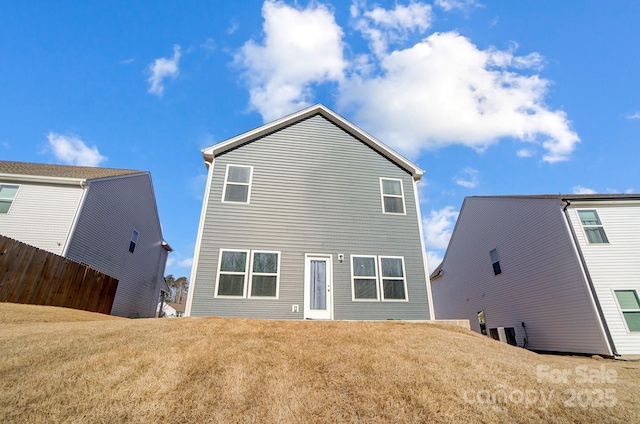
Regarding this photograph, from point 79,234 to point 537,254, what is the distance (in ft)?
70.8

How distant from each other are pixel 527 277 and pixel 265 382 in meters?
15.2

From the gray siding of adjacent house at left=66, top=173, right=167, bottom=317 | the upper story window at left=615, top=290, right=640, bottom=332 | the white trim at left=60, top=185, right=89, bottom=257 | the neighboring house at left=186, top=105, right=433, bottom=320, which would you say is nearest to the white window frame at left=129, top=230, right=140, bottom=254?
the gray siding of adjacent house at left=66, top=173, right=167, bottom=317

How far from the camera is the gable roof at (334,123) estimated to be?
11.9 meters

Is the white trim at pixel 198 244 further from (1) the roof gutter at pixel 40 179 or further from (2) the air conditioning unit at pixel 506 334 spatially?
(2) the air conditioning unit at pixel 506 334

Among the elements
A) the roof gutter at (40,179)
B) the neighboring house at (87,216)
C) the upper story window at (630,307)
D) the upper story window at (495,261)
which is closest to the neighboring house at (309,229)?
the roof gutter at (40,179)

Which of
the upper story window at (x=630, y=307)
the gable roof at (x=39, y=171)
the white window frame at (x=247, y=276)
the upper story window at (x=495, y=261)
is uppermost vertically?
the gable roof at (x=39, y=171)

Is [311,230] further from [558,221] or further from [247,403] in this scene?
[558,221]

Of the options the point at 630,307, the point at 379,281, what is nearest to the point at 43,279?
the point at 379,281

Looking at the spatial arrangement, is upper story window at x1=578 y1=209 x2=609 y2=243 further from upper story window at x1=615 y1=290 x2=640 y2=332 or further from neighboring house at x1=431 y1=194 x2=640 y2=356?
upper story window at x1=615 y1=290 x2=640 y2=332

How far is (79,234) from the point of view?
1347 cm

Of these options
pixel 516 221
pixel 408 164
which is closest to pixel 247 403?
pixel 408 164

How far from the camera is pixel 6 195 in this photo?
13.4 m

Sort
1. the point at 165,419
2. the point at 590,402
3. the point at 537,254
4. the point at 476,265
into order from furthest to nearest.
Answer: the point at 476,265
the point at 537,254
the point at 590,402
the point at 165,419

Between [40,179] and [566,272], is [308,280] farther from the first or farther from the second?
[40,179]
